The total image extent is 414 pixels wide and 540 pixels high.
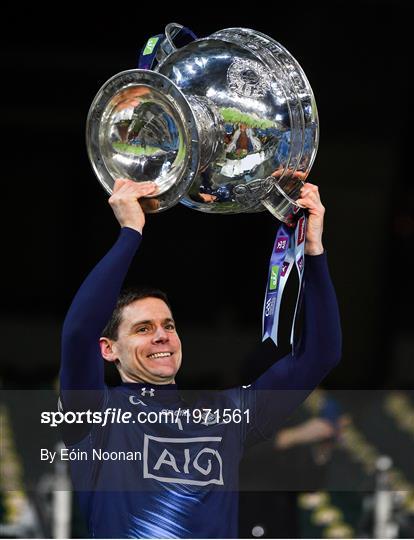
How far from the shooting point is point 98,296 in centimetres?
244

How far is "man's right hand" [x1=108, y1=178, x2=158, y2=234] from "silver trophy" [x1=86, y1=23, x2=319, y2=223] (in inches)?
1.0

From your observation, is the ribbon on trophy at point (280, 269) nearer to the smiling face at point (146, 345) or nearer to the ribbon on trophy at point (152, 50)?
the smiling face at point (146, 345)

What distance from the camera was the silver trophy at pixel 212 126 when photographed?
94.9 inches

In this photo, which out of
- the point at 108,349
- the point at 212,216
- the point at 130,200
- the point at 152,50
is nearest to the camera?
the point at 130,200

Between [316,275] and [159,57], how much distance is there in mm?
537

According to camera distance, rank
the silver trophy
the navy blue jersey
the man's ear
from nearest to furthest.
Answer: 1. the silver trophy
2. the navy blue jersey
3. the man's ear

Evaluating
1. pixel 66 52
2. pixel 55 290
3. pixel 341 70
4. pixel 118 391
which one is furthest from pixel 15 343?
pixel 118 391

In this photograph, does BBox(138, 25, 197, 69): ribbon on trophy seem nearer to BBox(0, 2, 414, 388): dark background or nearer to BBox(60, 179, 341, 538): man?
BBox(60, 179, 341, 538): man

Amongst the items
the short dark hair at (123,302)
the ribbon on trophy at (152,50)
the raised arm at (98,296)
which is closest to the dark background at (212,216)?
the short dark hair at (123,302)

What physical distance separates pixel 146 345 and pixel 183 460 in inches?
9.5

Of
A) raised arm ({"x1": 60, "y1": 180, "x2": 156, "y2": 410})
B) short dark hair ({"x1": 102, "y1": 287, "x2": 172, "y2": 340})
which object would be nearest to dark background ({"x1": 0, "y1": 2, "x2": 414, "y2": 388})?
short dark hair ({"x1": 102, "y1": 287, "x2": 172, "y2": 340})

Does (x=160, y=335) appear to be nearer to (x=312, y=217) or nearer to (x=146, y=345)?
(x=146, y=345)

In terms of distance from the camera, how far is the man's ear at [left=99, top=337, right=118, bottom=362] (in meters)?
2.75

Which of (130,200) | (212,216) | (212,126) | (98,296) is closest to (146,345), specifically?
(98,296)
